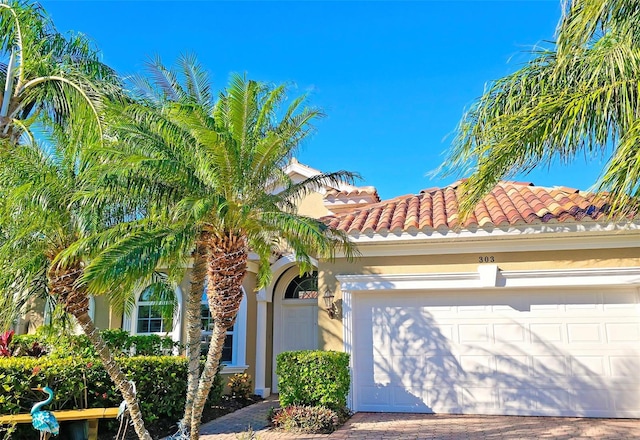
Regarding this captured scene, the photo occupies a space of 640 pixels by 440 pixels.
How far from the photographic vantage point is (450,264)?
11578 mm

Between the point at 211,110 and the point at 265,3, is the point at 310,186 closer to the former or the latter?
the point at 211,110

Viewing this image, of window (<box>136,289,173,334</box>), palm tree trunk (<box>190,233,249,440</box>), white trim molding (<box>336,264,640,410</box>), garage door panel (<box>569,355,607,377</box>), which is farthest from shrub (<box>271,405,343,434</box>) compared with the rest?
window (<box>136,289,173,334</box>)

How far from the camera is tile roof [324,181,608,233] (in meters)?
10.9

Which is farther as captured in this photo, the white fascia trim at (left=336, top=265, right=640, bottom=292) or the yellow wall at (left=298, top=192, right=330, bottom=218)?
the yellow wall at (left=298, top=192, right=330, bottom=218)

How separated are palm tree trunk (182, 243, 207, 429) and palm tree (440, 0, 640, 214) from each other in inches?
166

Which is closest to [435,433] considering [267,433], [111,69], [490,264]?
[267,433]

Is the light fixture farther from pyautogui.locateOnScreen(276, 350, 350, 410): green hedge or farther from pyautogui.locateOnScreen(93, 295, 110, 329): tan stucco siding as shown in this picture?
pyautogui.locateOnScreen(93, 295, 110, 329): tan stucco siding

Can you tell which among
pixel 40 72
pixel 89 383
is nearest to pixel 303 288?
pixel 89 383

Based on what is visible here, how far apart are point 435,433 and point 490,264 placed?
12.6 ft

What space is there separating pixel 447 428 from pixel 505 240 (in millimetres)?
4073

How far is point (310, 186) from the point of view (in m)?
10.4

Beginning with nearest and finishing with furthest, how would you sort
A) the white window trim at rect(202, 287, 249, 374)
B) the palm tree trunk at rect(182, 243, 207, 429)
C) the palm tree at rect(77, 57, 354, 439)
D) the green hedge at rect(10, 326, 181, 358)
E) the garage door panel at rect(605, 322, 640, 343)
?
1. the palm tree at rect(77, 57, 354, 439)
2. the palm tree trunk at rect(182, 243, 207, 429)
3. the garage door panel at rect(605, 322, 640, 343)
4. the green hedge at rect(10, 326, 181, 358)
5. the white window trim at rect(202, 287, 249, 374)

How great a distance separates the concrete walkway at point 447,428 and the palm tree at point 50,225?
310cm

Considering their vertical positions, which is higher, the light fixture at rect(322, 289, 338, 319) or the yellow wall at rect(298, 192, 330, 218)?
the yellow wall at rect(298, 192, 330, 218)
